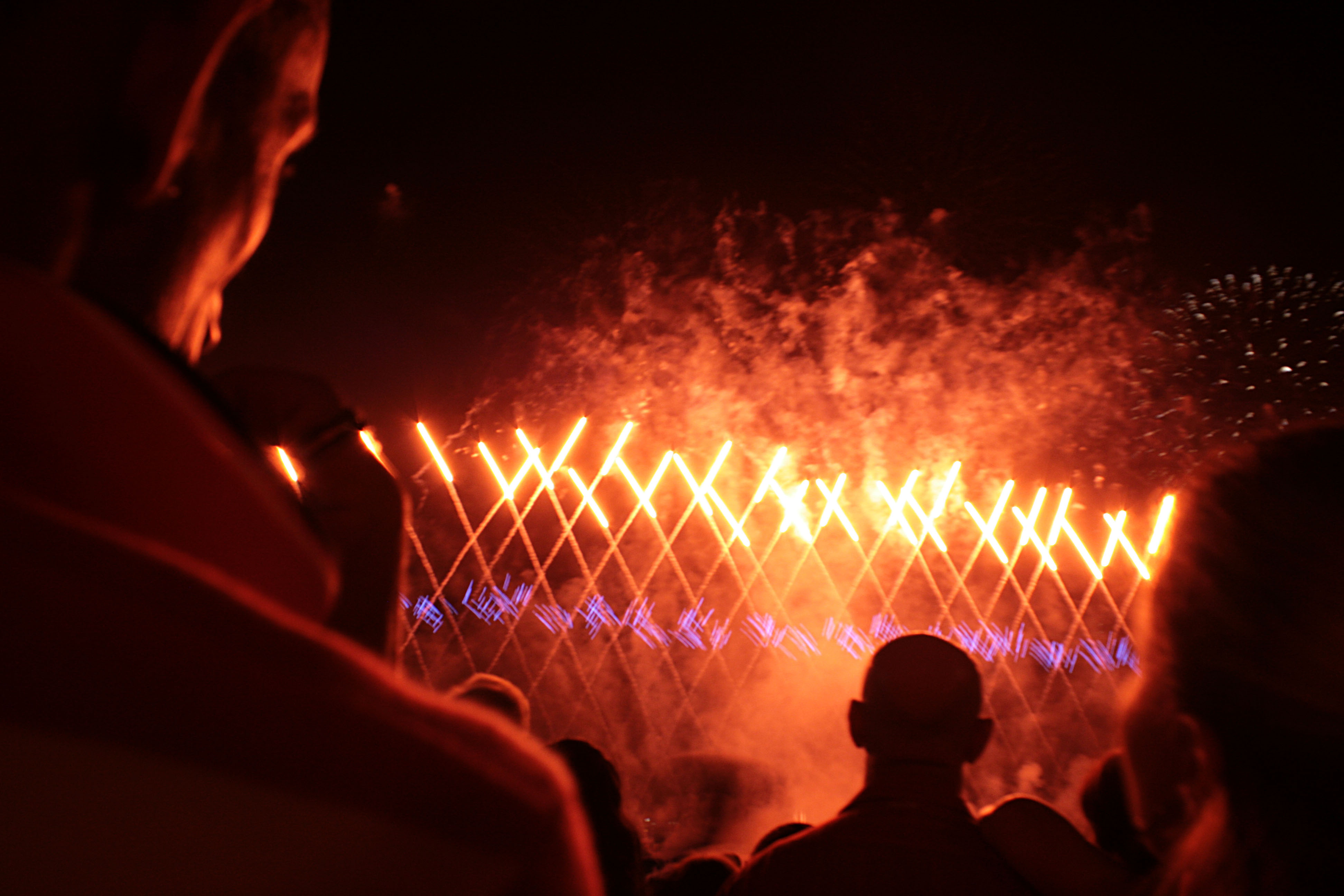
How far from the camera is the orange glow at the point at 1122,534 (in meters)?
13.0

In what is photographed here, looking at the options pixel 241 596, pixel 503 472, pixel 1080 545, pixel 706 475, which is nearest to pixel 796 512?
pixel 706 475

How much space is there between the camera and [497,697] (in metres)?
2.86

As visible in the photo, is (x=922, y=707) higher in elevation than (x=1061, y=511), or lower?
lower

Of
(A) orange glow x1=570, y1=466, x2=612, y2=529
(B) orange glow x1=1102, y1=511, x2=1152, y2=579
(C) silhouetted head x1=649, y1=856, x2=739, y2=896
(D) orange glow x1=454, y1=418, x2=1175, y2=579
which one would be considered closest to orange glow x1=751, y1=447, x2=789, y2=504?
(D) orange glow x1=454, y1=418, x2=1175, y2=579

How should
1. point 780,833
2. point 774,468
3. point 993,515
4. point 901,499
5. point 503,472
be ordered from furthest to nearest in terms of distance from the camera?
point 503,472, point 774,468, point 993,515, point 901,499, point 780,833

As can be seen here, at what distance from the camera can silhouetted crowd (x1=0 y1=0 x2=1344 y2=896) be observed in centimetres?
29

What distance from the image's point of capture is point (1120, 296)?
1202 cm

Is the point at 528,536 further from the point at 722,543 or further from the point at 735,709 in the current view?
the point at 735,709

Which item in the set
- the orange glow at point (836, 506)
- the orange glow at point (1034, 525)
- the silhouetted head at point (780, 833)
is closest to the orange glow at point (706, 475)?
the orange glow at point (836, 506)

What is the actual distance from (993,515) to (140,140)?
45.0 ft

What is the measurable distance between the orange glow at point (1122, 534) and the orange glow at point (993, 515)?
179 cm

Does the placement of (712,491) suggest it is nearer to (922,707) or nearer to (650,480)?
(650,480)

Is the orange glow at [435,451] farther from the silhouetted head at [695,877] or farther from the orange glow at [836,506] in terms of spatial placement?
the silhouetted head at [695,877]

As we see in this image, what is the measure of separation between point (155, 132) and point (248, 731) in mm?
547
